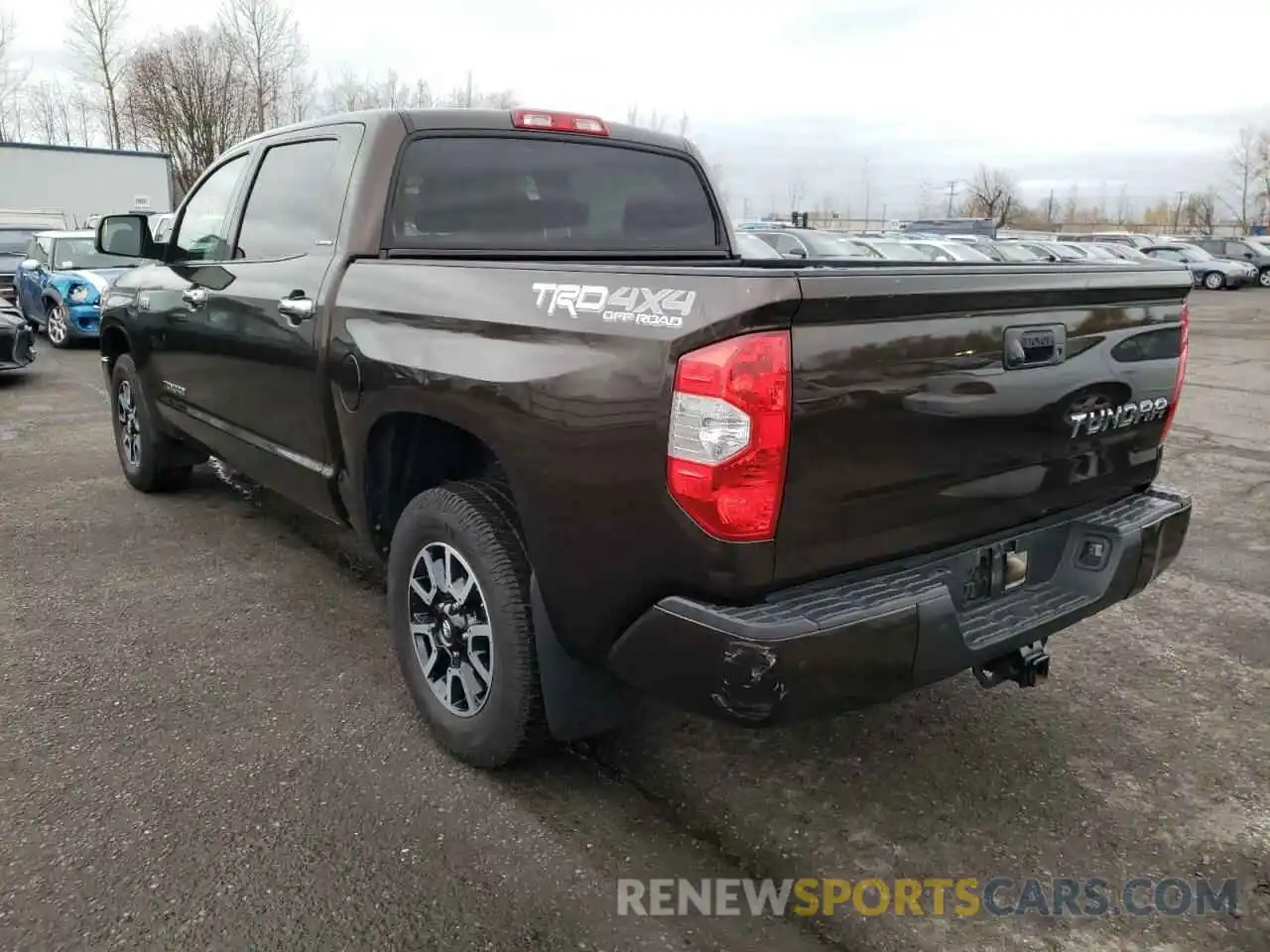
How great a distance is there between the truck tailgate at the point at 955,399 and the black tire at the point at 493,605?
2.67 ft

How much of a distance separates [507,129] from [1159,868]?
10.5ft

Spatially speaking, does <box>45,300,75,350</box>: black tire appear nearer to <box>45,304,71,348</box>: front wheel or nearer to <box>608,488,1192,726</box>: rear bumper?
<box>45,304,71,348</box>: front wheel

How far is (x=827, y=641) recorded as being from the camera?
2.08 m

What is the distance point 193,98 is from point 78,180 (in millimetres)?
15876

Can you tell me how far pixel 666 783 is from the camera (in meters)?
2.91

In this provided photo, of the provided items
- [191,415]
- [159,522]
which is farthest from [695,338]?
[159,522]

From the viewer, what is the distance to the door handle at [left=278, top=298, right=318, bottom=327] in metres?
3.38

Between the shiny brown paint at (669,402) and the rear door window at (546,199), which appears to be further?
the rear door window at (546,199)

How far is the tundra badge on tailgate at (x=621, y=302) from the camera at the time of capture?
2.10m

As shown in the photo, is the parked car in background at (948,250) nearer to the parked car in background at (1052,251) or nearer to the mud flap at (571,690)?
the parked car in background at (1052,251)

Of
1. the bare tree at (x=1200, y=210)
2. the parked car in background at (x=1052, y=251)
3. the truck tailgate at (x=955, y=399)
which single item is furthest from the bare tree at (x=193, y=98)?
the bare tree at (x=1200, y=210)

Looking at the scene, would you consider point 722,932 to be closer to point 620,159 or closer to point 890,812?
point 890,812

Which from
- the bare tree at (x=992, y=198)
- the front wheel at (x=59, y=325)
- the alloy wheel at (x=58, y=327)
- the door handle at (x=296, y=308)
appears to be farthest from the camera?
the bare tree at (x=992, y=198)

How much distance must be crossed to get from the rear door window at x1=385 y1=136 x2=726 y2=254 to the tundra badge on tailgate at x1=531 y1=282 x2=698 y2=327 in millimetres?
1147
